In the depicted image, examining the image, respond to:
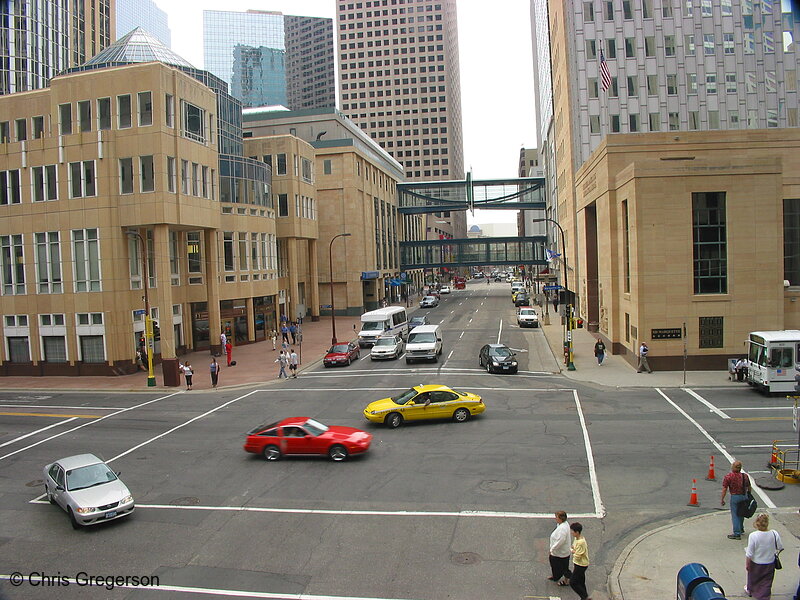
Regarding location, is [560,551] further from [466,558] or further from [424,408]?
[424,408]

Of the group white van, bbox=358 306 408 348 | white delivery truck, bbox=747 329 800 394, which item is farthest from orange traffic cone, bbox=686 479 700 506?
white van, bbox=358 306 408 348

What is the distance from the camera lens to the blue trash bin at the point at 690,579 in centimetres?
805

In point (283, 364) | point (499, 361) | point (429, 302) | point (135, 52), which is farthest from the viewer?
point (429, 302)

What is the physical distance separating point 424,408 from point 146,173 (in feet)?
80.8

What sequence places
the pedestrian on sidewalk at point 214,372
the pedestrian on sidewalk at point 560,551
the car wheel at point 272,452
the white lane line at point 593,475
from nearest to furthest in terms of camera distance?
1. the pedestrian on sidewalk at point 560,551
2. the white lane line at point 593,475
3. the car wheel at point 272,452
4. the pedestrian on sidewalk at point 214,372

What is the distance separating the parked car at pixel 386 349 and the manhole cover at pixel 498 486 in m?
24.4

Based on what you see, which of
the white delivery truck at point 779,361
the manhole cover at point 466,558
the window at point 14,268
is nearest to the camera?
the manhole cover at point 466,558

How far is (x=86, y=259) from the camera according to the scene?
38625 millimetres

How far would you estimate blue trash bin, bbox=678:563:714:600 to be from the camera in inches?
317

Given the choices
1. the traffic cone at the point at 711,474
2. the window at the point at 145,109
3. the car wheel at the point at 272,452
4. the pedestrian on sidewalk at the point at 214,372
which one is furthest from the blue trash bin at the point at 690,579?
the window at the point at 145,109

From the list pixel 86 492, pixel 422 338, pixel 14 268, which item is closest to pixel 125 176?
pixel 14 268

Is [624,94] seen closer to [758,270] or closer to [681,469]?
[758,270]

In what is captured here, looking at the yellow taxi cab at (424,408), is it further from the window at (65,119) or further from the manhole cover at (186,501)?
the window at (65,119)

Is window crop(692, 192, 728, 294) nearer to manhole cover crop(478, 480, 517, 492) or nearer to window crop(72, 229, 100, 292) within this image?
manhole cover crop(478, 480, 517, 492)
